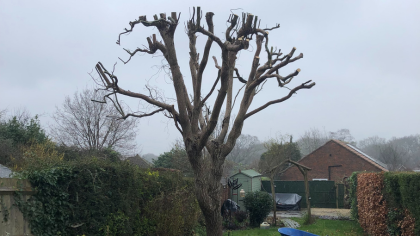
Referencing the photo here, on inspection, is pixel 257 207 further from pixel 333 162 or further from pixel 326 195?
pixel 333 162

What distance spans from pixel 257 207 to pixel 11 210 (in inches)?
415

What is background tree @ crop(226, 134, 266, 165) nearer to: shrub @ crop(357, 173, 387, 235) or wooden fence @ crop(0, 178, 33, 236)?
shrub @ crop(357, 173, 387, 235)

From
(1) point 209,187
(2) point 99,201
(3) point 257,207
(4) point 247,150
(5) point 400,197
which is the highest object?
(4) point 247,150

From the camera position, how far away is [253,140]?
59938 millimetres

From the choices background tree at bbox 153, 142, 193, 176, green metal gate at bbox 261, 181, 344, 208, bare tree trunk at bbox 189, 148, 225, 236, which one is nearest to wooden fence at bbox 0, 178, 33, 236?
bare tree trunk at bbox 189, 148, 225, 236

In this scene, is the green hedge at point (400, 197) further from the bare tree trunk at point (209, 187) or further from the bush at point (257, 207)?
the bush at point (257, 207)

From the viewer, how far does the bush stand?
14430mm

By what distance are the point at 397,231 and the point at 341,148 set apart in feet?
76.8

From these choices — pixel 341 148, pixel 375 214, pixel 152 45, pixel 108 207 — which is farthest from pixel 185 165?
pixel 341 148

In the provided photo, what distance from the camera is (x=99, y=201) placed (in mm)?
6906

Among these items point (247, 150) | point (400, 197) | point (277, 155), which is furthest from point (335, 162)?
point (247, 150)

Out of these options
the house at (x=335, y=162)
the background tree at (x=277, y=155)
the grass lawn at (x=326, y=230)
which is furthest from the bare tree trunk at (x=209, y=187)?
the house at (x=335, y=162)

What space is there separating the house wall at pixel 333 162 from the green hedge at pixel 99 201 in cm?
2395

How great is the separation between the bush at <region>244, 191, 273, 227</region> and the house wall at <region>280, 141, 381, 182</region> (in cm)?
1722
